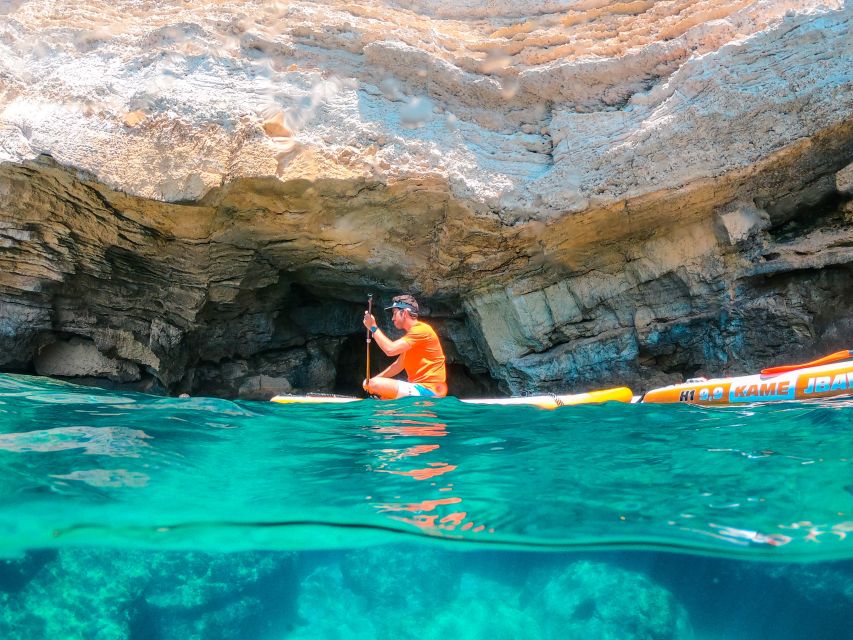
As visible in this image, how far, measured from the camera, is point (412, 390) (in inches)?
280

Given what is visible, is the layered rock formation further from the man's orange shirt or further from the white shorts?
the white shorts

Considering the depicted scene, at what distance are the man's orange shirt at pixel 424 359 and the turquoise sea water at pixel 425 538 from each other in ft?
9.67

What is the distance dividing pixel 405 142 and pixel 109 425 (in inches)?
204

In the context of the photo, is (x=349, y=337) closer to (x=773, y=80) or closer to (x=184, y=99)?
(x=184, y=99)

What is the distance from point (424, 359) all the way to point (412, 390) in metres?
0.49

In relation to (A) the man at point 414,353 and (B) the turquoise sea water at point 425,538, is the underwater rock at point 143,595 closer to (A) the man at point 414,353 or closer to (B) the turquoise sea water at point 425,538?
(B) the turquoise sea water at point 425,538

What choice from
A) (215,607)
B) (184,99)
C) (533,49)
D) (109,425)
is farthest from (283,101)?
(215,607)

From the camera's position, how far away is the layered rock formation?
773 centimetres

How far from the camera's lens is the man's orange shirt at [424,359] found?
7.36m

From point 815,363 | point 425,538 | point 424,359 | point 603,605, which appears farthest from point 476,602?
point 815,363

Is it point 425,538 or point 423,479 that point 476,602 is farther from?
point 423,479

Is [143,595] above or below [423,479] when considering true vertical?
below

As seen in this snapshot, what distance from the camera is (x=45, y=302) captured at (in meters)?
8.95

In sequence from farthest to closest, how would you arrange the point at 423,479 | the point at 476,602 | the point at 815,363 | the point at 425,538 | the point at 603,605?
the point at 815,363, the point at 423,479, the point at 425,538, the point at 476,602, the point at 603,605
